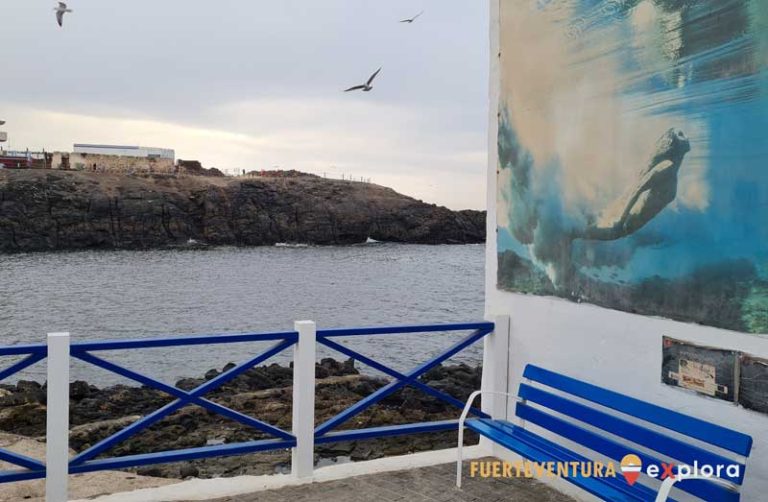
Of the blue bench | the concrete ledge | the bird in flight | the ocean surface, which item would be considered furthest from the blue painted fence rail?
the bird in flight

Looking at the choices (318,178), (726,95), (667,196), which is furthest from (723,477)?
(318,178)

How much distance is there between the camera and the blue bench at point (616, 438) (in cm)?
357

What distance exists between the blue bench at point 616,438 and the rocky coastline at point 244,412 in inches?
235

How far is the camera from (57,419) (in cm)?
459

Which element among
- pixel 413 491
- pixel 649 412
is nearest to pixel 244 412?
pixel 413 491

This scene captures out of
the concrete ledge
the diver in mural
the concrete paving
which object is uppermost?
the diver in mural

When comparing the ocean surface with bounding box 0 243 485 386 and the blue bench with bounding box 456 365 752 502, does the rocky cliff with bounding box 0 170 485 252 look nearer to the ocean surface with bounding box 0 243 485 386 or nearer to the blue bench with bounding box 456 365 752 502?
the ocean surface with bounding box 0 243 485 386

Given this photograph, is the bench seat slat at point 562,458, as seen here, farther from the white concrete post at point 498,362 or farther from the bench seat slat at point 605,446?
the white concrete post at point 498,362

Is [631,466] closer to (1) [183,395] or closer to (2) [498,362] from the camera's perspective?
(2) [498,362]

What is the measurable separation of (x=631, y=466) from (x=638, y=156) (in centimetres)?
206

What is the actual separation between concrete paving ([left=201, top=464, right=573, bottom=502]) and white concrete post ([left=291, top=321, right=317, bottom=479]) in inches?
7.8

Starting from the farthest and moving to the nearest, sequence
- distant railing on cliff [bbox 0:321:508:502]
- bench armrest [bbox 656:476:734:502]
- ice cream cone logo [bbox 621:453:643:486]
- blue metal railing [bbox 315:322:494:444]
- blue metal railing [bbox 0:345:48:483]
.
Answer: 1. blue metal railing [bbox 315:322:494:444]
2. distant railing on cliff [bbox 0:321:508:502]
3. blue metal railing [bbox 0:345:48:483]
4. ice cream cone logo [bbox 621:453:643:486]
5. bench armrest [bbox 656:476:734:502]

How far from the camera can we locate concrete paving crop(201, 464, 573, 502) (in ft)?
16.4

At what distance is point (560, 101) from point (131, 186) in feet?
309
